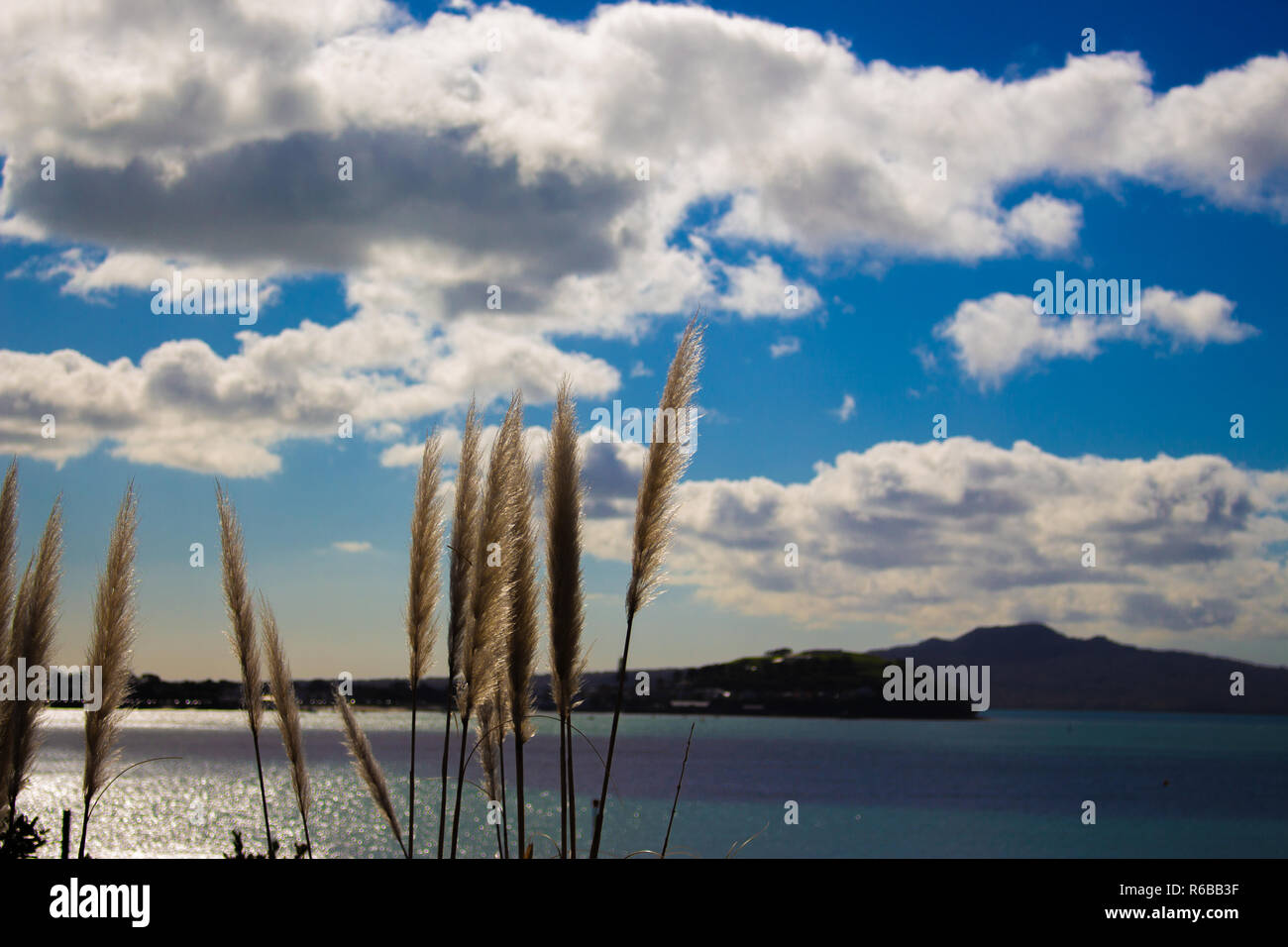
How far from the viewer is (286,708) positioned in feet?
12.6

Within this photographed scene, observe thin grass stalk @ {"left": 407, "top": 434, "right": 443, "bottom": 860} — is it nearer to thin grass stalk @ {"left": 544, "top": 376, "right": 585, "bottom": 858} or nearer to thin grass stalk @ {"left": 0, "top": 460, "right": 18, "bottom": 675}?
thin grass stalk @ {"left": 544, "top": 376, "right": 585, "bottom": 858}

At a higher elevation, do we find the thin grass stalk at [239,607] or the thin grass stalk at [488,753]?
the thin grass stalk at [239,607]

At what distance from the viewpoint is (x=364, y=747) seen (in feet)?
13.3

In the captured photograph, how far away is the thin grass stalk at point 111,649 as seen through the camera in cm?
365

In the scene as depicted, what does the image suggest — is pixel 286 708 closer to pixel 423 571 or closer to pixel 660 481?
pixel 423 571

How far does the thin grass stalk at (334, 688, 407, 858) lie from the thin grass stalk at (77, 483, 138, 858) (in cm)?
85

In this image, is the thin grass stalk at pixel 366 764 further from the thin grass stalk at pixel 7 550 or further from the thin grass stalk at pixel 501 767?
the thin grass stalk at pixel 7 550

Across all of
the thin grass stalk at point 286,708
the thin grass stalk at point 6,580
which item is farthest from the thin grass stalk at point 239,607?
the thin grass stalk at point 6,580

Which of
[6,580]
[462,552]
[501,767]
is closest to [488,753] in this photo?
[501,767]

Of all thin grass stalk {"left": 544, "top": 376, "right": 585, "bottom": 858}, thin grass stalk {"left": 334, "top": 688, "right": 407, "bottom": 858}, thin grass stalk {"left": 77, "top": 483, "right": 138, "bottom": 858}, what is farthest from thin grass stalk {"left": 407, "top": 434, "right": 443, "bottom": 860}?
thin grass stalk {"left": 77, "top": 483, "right": 138, "bottom": 858}

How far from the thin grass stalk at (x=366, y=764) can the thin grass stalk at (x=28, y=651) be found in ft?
3.70
